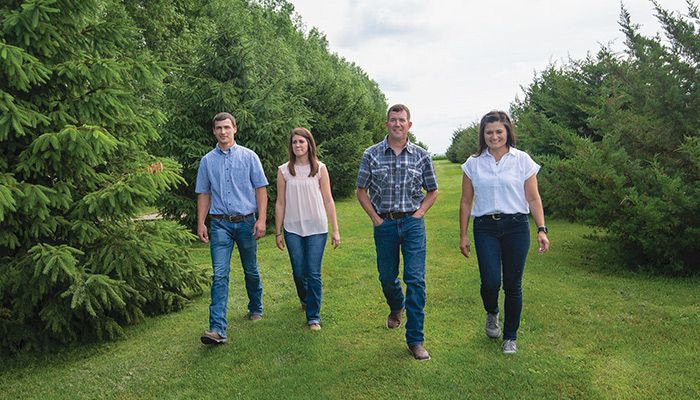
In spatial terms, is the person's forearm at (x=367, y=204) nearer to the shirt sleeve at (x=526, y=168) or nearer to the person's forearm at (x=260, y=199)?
the person's forearm at (x=260, y=199)

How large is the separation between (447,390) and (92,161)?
384 cm

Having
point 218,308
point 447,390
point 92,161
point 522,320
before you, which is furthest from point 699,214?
point 92,161

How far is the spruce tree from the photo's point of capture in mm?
4664

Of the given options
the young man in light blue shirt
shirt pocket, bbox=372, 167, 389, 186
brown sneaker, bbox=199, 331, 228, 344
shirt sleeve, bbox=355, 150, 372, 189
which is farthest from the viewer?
the young man in light blue shirt

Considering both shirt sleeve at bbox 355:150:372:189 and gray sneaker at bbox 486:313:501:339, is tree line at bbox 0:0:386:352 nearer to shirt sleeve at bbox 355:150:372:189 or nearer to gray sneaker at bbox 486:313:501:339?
shirt sleeve at bbox 355:150:372:189

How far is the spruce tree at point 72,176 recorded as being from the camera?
4664 mm

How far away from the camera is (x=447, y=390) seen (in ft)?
13.1

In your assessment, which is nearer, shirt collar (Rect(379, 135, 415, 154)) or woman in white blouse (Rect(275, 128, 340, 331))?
shirt collar (Rect(379, 135, 415, 154))

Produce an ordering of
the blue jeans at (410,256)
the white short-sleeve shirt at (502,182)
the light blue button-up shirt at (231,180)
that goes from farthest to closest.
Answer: the light blue button-up shirt at (231,180) → the blue jeans at (410,256) → the white short-sleeve shirt at (502,182)

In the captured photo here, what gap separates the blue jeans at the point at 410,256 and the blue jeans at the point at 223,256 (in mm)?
1416

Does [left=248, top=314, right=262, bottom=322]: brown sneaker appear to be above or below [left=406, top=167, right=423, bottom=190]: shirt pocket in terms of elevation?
below

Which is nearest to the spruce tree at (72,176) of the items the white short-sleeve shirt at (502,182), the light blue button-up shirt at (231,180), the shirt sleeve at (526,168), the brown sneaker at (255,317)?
the light blue button-up shirt at (231,180)

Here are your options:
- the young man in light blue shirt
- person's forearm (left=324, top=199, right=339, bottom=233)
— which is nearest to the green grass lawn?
the young man in light blue shirt

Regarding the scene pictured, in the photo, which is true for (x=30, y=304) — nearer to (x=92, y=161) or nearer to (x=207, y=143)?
(x=92, y=161)
